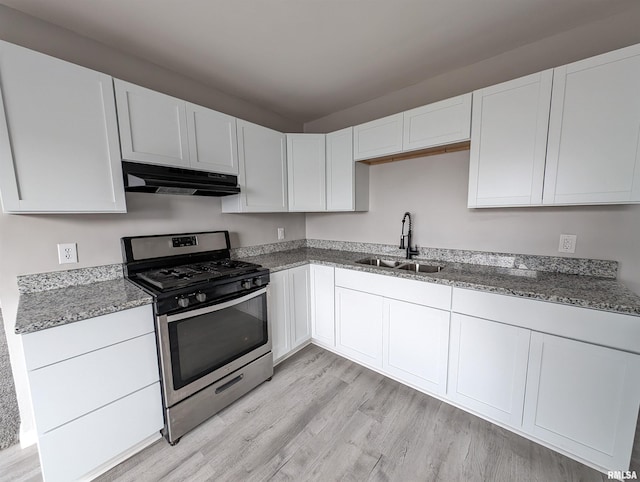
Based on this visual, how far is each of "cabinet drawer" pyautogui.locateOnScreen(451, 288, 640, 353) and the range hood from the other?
1.88m

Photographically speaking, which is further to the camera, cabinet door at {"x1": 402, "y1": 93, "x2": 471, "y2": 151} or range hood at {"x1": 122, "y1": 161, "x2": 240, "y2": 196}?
cabinet door at {"x1": 402, "y1": 93, "x2": 471, "y2": 151}

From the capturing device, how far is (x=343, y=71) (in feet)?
6.89

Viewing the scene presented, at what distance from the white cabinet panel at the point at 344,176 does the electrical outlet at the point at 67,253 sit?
6.55 ft

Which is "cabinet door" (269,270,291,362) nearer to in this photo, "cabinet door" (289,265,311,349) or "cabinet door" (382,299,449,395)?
"cabinet door" (289,265,311,349)

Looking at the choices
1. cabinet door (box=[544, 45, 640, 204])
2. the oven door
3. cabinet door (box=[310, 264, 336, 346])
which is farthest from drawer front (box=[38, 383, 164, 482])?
cabinet door (box=[544, 45, 640, 204])

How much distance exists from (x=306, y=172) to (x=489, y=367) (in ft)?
7.25

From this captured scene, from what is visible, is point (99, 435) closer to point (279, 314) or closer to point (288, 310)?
point (279, 314)

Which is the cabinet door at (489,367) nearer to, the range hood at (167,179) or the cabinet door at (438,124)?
the cabinet door at (438,124)

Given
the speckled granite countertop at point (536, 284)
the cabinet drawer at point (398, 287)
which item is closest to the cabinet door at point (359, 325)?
the cabinet drawer at point (398, 287)

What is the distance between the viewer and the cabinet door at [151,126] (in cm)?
157

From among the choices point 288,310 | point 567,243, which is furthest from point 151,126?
point 567,243

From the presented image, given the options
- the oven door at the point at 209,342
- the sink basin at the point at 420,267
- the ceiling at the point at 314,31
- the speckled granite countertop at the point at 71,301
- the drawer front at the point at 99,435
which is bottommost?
the drawer front at the point at 99,435

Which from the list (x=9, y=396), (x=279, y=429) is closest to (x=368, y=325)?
(x=279, y=429)

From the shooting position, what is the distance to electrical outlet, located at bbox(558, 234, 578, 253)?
5.65 ft
